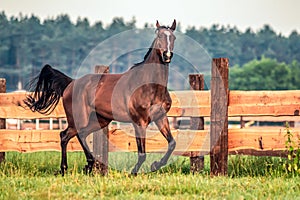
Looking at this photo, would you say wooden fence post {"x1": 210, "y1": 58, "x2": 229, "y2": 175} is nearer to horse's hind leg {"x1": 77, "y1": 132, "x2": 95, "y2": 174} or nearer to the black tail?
horse's hind leg {"x1": 77, "y1": 132, "x2": 95, "y2": 174}

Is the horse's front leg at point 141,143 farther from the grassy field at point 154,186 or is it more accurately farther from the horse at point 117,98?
the grassy field at point 154,186

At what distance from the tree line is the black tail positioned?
194 ft

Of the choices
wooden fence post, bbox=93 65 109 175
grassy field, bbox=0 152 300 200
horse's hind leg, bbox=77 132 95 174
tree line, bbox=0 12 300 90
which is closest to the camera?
grassy field, bbox=0 152 300 200

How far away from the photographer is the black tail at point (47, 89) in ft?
35.7

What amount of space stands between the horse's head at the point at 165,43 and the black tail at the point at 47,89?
2257 millimetres

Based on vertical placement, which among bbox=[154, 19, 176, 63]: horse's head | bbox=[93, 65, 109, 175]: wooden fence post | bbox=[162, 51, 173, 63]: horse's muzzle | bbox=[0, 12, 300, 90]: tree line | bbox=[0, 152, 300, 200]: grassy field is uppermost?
bbox=[0, 12, 300, 90]: tree line

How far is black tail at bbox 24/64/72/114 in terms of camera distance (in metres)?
10.9

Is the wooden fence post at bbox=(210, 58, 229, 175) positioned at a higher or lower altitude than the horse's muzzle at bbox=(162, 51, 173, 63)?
lower

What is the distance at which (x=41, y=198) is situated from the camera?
733 centimetres

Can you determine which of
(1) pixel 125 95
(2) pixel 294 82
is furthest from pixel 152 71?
(2) pixel 294 82

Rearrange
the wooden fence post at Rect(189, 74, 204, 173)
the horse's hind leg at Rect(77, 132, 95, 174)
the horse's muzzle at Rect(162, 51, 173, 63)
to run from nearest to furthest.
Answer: the horse's muzzle at Rect(162, 51, 173, 63) < the wooden fence post at Rect(189, 74, 204, 173) < the horse's hind leg at Rect(77, 132, 95, 174)

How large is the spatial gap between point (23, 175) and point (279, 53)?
390ft

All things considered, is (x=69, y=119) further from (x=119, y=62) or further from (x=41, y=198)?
(x=119, y=62)

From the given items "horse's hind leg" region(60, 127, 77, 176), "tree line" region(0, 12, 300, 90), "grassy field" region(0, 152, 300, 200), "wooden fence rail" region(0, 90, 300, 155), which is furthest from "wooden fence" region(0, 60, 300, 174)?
"tree line" region(0, 12, 300, 90)
